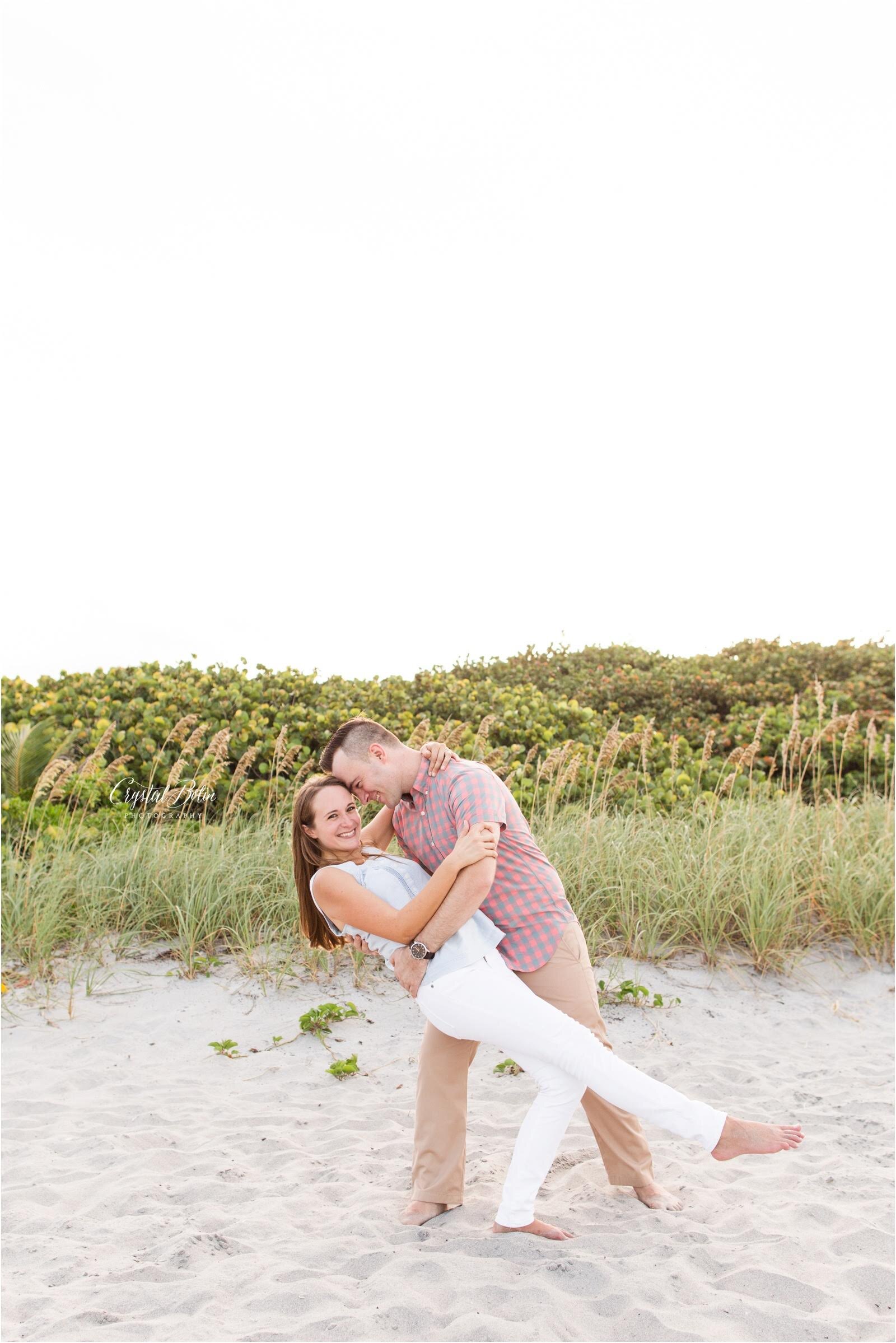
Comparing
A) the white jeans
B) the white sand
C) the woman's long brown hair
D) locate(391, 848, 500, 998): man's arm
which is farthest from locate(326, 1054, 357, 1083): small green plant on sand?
locate(391, 848, 500, 998): man's arm

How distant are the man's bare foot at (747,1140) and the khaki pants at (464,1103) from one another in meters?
0.54

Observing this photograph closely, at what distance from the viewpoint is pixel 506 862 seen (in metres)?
3.83

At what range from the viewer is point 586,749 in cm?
870

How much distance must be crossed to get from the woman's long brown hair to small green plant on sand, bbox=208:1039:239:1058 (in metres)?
1.57

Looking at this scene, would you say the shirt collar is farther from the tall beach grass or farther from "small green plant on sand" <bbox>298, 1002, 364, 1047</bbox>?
the tall beach grass

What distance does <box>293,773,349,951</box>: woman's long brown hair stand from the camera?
3.83 meters

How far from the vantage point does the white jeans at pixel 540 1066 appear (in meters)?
3.42

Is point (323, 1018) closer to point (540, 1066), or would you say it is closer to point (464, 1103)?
point (464, 1103)

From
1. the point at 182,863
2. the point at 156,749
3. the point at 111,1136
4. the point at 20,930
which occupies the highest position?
the point at 156,749

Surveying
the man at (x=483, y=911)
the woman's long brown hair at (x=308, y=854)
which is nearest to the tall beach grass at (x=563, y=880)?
the woman's long brown hair at (x=308, y=854)

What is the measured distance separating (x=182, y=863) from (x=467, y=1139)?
9.42 feet

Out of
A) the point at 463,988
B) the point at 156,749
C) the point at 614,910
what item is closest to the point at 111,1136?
the point at 463,988

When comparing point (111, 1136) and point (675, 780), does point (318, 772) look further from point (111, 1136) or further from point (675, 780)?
point (111, 1136)

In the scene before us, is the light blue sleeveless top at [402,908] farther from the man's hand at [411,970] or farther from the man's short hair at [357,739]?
the man's short hair at [357,739]
